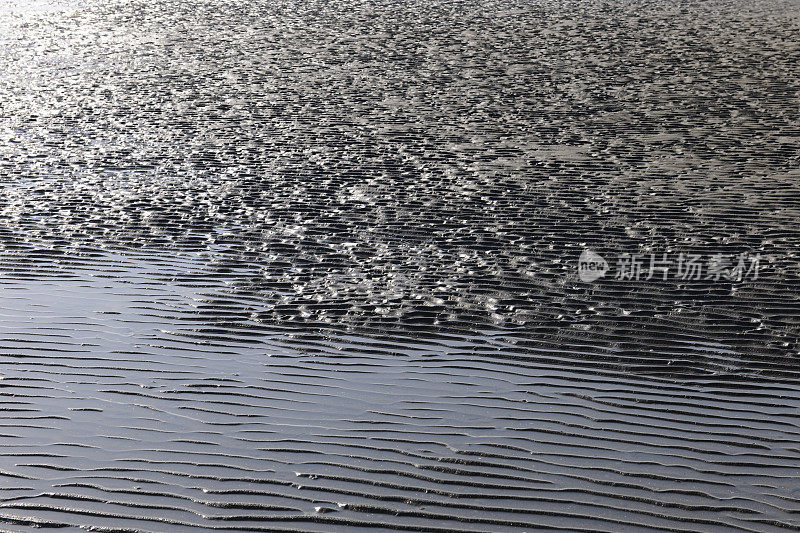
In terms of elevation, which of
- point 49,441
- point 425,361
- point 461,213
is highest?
point 461,213

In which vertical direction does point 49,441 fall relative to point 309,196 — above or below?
below

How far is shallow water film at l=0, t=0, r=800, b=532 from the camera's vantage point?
167 inches

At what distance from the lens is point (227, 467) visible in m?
4.39

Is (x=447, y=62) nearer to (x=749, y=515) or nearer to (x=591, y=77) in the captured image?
(x=591, y=77)

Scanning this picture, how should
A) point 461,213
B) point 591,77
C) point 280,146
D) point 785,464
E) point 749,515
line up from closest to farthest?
point 749,515
point 785,464
point 461,213
point 280,146
point 591,77

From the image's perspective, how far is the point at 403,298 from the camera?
20.4 feet

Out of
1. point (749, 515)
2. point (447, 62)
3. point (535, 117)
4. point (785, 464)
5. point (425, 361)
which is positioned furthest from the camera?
point (447, 62)

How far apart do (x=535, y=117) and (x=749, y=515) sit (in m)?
6.84

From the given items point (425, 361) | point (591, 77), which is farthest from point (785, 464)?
point (591, 77)

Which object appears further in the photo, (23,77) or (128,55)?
(128,55)

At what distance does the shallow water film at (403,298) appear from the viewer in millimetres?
4250

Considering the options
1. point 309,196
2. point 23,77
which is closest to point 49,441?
point 309,196

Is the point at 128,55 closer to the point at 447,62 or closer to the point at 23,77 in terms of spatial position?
the point at 23,77

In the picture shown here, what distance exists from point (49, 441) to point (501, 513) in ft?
7.48
